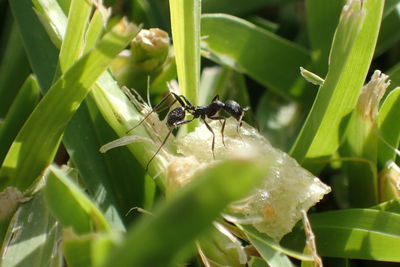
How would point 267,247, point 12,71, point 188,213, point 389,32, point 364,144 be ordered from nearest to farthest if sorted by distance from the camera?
point 188,213 < point 267,247 < point 364,144 < point 12,71 < point 389,32

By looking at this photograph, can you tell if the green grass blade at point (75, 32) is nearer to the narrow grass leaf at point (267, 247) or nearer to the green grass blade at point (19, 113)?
the green grass blade at point (19, 113)

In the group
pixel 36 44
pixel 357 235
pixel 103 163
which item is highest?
pixel 36 44

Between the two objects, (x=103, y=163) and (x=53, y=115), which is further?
(x=103, y=163)

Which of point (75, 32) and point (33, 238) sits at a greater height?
point (75, 32)

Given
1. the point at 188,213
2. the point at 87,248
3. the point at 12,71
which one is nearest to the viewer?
the point at 188,213

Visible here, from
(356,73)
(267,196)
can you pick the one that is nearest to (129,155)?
(267,196)

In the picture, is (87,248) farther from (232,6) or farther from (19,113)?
(232,6)

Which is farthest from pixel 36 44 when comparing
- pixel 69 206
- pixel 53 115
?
pixel 69 206
